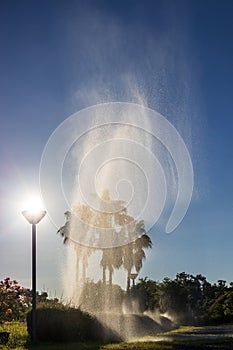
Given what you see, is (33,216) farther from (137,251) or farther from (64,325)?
(137,251)

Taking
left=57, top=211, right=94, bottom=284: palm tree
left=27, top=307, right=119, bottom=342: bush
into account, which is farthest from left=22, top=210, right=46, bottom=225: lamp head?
left=57, top=211, right=94, bottom=284: palm tree

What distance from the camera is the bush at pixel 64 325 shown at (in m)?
19.9

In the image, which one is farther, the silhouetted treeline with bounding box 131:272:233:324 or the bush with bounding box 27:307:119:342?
the silhouetted treeline with bounding box 131:272:233:324

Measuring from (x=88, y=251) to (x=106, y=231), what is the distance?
104 inches

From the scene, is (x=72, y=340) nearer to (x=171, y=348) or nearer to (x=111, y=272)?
(x=171, y=348)

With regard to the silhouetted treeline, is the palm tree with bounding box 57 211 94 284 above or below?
above

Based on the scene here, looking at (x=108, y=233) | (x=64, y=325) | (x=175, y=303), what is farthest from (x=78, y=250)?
(x=64, y=325)

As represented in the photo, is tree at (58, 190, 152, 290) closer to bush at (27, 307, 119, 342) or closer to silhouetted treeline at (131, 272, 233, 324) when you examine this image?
silhouetted treeline at (131, 272, 233, 324)

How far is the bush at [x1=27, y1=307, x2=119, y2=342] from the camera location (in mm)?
19938

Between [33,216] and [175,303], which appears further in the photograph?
[175,303]

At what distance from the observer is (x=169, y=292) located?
51031mm

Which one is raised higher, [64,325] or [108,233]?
[108,233]

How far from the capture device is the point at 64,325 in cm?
2022

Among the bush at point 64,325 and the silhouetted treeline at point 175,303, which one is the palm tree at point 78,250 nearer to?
the silhouetted treeline at point 175,303
